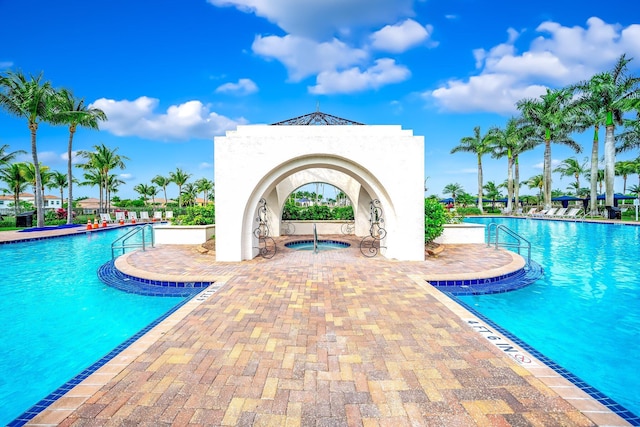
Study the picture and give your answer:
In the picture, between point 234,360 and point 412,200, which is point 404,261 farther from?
point 234,360

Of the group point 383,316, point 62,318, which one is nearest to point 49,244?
point 62,318

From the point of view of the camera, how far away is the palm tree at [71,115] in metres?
21.5

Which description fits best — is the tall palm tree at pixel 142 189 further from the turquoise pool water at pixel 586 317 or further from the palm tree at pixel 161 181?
the turquoise pool water at pixel 586 317

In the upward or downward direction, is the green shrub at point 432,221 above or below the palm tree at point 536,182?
below

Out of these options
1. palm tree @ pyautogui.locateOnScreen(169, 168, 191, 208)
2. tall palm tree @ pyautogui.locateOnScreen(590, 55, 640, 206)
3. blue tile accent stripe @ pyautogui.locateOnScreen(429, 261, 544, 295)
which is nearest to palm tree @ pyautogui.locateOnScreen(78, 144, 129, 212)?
palm tree @ pyautogui.locateOnScreen(169, 168, 191, 208)

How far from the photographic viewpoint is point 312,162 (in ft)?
30.7

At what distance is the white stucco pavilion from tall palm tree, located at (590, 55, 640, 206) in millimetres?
26015

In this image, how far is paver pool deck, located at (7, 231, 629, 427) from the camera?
2.48 m

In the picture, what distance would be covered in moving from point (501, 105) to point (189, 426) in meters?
40.0

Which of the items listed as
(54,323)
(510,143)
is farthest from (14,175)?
(510,143)

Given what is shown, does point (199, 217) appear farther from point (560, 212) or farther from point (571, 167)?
point (571, 167)

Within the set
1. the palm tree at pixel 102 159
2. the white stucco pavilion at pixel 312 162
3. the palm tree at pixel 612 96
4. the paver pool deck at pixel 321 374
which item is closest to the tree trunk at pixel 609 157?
the palm tree at pixel 612 96

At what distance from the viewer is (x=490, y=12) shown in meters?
12.7

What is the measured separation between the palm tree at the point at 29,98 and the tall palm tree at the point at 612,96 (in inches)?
1696
